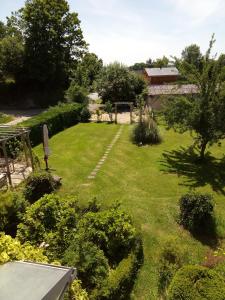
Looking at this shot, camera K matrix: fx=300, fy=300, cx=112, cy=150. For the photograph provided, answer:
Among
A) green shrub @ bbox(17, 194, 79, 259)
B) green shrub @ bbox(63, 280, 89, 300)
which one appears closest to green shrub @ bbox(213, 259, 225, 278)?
→ green shrub @ bbox(63, 280, 89, 300)

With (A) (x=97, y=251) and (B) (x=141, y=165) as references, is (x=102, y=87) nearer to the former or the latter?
(B) (x=141, y=165)

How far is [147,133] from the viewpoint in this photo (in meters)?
22.1

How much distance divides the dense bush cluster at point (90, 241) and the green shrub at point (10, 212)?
50 cm

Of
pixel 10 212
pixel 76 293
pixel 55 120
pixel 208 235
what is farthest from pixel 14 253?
pixel 55 120

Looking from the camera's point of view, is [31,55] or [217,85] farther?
[31,55]

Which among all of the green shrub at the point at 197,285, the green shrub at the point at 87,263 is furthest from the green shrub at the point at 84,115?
the green shrub at the point at 197,285

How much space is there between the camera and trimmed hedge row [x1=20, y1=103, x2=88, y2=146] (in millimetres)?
→ 21212

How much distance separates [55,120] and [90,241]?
58.9ft

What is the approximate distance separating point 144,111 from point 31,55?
74.4ft

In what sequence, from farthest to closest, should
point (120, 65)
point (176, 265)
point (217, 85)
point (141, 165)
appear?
point (120, 65)
point (141, 165)
point (217, 85)
point (176, 265)

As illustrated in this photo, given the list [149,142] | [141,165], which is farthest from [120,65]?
[141,165]

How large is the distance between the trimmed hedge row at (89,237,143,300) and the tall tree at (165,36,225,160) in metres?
9.02

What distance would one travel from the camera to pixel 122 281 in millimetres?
7605

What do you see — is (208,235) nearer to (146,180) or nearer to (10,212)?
(146,180)
